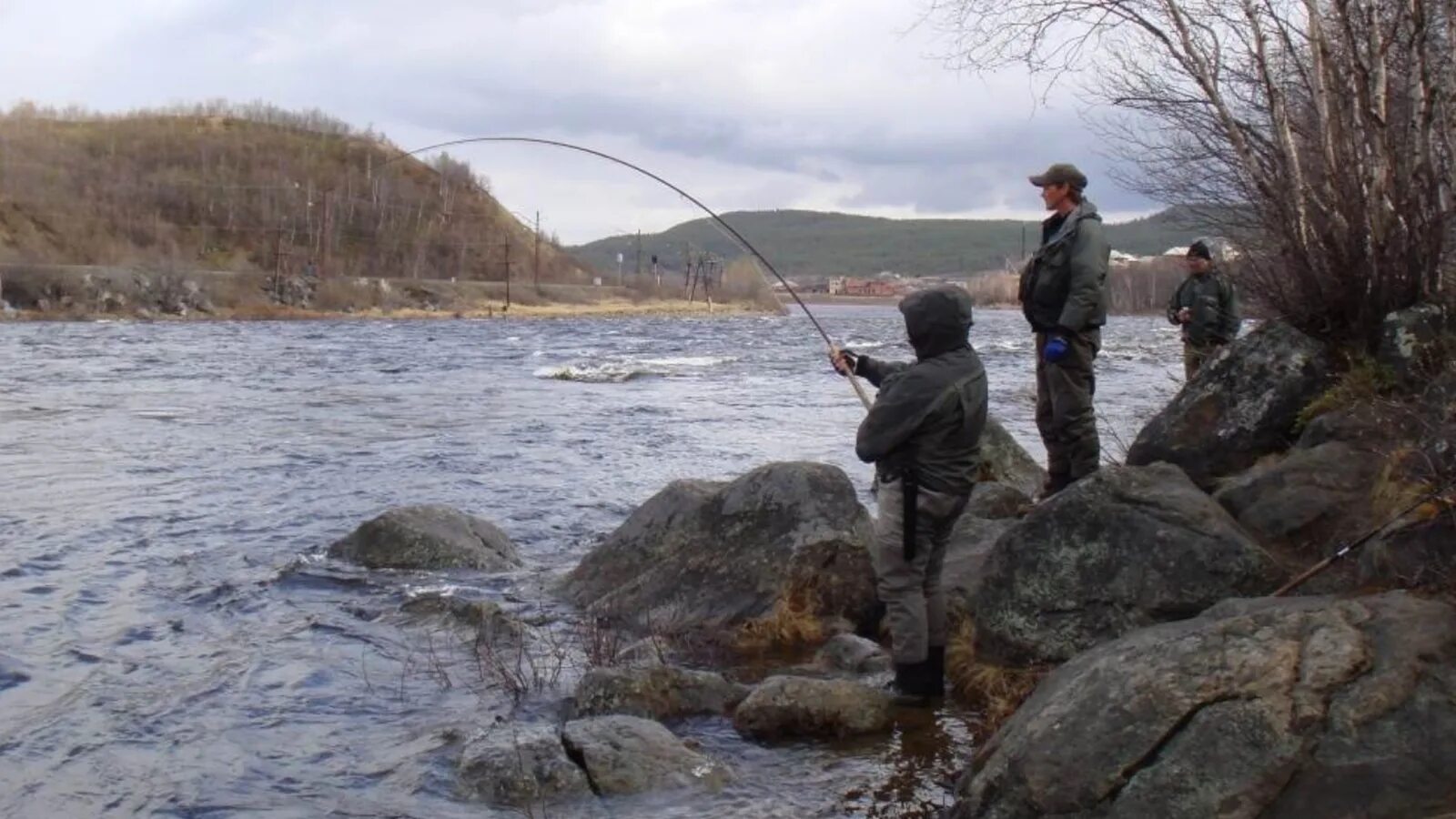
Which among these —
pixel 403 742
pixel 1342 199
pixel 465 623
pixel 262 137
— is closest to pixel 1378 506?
pixel 1342 199

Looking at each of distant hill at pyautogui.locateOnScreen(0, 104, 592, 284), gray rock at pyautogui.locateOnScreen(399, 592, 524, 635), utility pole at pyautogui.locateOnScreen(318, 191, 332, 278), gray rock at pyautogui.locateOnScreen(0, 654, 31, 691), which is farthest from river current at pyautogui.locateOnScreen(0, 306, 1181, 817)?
utility pole at pyautogui.locateOnScreen(318, 191, 332, 278)

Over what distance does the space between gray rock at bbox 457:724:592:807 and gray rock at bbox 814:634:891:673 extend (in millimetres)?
1972

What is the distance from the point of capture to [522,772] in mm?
5793

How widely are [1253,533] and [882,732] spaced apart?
2.11m

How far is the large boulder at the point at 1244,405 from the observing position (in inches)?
342

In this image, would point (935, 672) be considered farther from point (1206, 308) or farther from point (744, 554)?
point (1206, 308)

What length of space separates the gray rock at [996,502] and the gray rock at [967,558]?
0.26 meters

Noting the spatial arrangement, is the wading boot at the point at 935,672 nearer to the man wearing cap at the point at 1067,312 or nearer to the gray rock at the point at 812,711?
the gray rock at the point at 812,711

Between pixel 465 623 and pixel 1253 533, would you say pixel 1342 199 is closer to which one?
pixel 1253 533

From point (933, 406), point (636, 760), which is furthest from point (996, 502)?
point (636, 760)

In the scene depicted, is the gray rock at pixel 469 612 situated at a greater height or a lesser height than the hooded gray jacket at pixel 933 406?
lesser

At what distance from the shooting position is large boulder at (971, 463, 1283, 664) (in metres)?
6.30

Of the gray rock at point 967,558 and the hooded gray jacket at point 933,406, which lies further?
the gray rock at point 967,558

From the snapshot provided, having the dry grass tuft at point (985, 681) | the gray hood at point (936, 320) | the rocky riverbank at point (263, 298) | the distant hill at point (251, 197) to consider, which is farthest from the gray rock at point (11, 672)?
the distant hill at point (251, 197)
